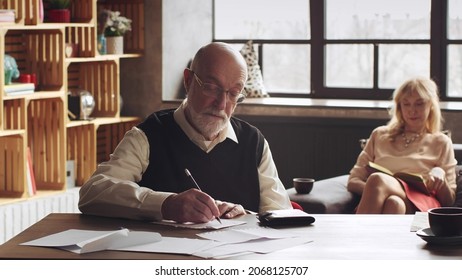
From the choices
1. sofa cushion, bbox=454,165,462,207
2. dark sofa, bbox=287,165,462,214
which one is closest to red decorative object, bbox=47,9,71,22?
dark sofa, bbox=287,165,462,214

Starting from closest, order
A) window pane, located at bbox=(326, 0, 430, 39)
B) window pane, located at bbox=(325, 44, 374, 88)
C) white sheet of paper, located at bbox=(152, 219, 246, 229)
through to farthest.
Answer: white sheet of paper, located at bbox=(152, 219, 246, 229) < window pane, located at bbox=(326, 0, 430, 39) < window pane, located at bbox=(325, 44, 374, 88)

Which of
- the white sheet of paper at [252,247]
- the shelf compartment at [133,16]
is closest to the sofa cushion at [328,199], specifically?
the white sheet of paper at [252,247]

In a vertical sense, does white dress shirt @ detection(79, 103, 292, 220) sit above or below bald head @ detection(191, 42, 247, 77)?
below

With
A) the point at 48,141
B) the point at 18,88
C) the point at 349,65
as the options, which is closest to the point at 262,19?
the point at 349,65

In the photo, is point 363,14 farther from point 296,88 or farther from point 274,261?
point 274,261

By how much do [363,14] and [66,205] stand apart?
250cm

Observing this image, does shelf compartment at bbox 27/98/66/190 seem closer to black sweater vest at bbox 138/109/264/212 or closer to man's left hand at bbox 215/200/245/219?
black sweater vest at bbox 138/109/264/212

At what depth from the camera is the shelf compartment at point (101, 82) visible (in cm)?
671

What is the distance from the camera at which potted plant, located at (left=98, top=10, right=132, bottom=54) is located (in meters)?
6.63

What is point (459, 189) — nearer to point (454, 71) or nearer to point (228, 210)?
point (454, 71)

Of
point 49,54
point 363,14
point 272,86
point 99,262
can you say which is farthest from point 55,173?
point 99,262

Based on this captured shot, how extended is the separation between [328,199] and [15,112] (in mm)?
2111

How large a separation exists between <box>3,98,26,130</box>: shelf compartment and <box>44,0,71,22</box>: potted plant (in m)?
0.68

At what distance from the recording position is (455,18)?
21.3 feet
